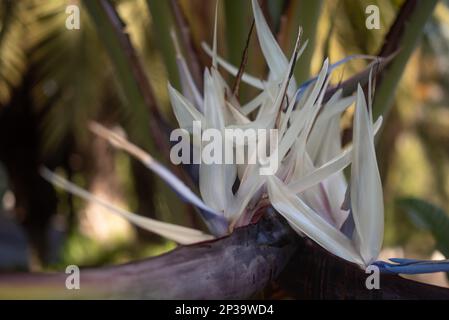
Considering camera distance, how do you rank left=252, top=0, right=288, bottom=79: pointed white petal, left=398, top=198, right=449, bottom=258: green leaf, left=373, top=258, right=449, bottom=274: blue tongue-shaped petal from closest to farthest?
1. left=373, top=258, right=449, bottom=274: blue tongue-shaped petal
2. left=252, top=0, right=288, bottom=79: pointed white petal
3. left=398, top=198, right=449, bottom=258: green leaf

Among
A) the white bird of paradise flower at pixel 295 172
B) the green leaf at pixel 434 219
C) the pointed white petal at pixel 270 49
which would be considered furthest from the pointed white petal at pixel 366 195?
the green leaf at pixel 434 219

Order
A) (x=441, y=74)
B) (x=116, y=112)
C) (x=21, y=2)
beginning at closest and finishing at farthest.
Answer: (x=21, y=2) < (x=116, y=112) < (x=441, y=74)

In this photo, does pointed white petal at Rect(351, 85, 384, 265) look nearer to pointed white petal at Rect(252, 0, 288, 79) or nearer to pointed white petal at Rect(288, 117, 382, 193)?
pointed white petal at Rect(288, 117, 382, 193)

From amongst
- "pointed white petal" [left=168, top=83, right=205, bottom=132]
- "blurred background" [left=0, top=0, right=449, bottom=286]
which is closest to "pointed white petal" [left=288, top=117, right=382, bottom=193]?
"pointed white petal" [left=168, top=83, right=205, bottom=132]

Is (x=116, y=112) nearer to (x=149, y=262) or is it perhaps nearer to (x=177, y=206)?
(x=177, y=206)

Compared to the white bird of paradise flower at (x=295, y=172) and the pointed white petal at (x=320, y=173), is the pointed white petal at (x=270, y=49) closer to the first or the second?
the white bird of paradise flower at (x=295, y=172)

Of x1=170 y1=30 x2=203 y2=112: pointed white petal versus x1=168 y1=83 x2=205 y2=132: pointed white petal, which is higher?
x1=170 y1=30 x2=203 y2=112: pointed white petal
